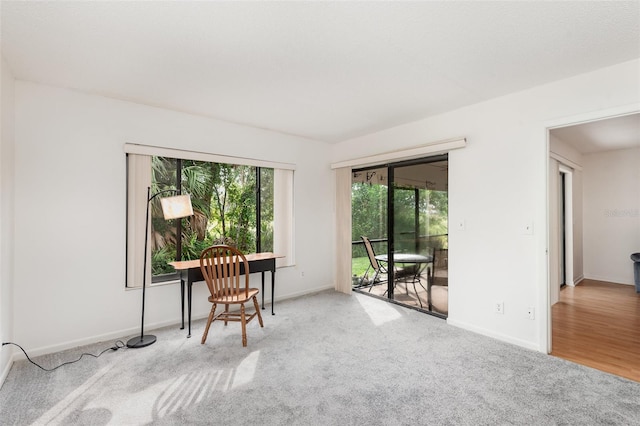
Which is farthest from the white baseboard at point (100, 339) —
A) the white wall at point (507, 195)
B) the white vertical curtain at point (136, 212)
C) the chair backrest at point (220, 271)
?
the white wall at point (507, 195)

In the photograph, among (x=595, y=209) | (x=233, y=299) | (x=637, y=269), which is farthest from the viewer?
(x=595, y=209)

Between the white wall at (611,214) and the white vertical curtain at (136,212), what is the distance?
7.32m

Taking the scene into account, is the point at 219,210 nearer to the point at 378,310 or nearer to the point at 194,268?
the point at 194,268

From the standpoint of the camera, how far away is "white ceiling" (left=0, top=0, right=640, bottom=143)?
1.73m

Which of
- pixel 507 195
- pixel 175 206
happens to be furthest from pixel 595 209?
pixel 175 206

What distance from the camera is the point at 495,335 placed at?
3.03 m

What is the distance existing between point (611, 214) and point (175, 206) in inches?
279

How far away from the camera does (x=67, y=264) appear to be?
9.20ft

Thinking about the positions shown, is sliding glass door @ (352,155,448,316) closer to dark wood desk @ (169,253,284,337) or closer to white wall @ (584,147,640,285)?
dark wood desk @ (169,253,284,337)

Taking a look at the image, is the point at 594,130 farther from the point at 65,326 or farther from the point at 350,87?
the point at 65,326

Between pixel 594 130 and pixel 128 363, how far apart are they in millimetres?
6043

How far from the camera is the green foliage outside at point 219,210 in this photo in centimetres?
434

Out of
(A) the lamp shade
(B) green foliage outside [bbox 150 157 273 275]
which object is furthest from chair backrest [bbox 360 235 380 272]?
(A) the lamp shade

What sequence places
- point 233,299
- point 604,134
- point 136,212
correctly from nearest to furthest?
point 233,299 → point 136,212 → point 604,134
